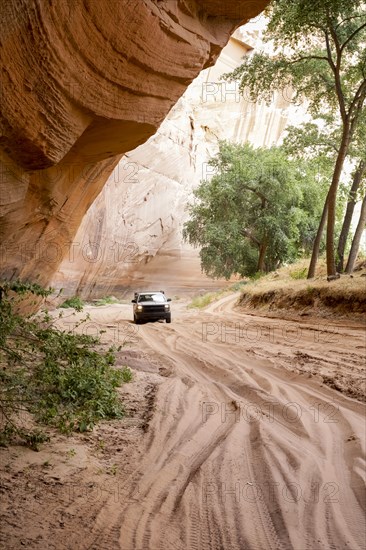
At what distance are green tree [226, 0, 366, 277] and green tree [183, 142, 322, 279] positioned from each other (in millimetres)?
8958

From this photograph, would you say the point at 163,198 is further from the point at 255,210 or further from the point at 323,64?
the point at 323,64

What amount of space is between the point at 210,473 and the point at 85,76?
499 cm

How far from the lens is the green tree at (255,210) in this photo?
27.9 m

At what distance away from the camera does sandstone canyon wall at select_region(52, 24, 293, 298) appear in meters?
32.3

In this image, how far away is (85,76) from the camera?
5.98 m

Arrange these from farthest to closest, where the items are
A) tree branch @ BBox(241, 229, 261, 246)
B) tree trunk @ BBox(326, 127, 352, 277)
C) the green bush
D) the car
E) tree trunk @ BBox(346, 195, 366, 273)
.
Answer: tree branch @ BBox(241, 229, 261, 246) → the car → tree trunk @ BBox(346, 195, 366, 273) → tree trunk @ BBox(326, 127, 352, 277) → the green bush

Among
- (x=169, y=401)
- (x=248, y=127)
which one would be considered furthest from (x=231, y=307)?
(x=248, y=127)

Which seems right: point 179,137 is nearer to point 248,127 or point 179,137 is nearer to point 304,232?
point 248,127

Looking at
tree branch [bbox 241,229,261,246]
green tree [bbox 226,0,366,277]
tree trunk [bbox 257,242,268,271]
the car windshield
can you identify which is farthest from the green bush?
tree branch [bbox 241,229,261,246]

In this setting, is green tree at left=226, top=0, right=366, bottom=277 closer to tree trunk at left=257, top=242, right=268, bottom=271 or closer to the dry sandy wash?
the dry sandy wash

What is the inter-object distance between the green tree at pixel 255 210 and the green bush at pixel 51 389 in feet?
74.0

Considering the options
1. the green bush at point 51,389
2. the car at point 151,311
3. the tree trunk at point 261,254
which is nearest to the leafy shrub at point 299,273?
the car at point 151,311

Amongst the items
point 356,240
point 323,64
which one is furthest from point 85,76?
point 323,64

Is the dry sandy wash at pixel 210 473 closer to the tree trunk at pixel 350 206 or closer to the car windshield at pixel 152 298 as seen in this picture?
the car windshield at pixel 152 298
